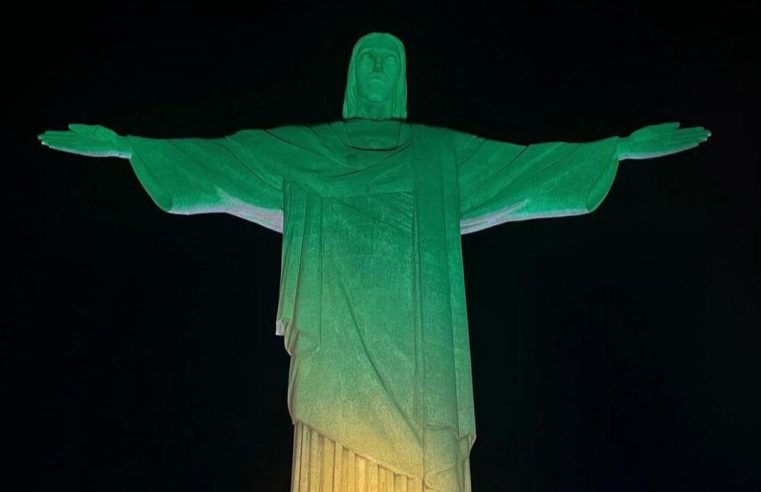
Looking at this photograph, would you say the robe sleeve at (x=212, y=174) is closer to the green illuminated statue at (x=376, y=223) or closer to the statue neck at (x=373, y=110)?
the green illuminated statue at (x=376, y=223)

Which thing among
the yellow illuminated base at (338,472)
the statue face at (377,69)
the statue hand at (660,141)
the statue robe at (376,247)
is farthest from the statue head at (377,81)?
the yellow illuminated base at (338,472)

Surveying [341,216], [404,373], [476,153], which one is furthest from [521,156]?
[404,373]

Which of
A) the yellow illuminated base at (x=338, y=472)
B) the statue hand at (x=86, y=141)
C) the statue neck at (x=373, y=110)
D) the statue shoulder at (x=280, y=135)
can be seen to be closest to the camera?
the yellow illuminated base at (x=338, y=472)

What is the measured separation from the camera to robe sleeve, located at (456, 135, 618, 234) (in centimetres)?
639

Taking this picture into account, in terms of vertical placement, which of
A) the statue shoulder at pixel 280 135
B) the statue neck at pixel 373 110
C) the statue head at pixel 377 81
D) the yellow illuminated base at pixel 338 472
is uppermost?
the statue head at pixel 377 81

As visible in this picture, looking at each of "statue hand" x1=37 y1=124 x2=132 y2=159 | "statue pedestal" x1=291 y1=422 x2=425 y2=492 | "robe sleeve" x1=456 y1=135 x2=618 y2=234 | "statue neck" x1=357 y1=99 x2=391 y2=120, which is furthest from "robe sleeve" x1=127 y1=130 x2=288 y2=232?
"statue pedestal" x1=291 y1=422 x2=425 y2=492

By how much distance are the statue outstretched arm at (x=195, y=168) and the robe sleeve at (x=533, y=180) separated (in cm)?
109

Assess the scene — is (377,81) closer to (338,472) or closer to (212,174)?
(212,174)

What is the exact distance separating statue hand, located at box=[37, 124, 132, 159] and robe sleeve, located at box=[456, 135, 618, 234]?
6.47 feet

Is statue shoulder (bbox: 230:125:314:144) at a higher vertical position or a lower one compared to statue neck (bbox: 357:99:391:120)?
lower

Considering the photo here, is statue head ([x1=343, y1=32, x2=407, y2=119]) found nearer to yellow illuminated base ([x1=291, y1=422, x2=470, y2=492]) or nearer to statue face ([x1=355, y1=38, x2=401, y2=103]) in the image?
statue face ([x1=355, y1=38, x2=401, y2=103])

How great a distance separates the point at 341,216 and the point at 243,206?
25.1 inches

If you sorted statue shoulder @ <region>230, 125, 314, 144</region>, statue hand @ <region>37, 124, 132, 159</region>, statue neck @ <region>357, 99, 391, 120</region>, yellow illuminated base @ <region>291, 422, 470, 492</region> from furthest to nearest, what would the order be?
statue neck @ <region>357, 99, 391, 120</region> → statue shoulder @ <region>230, 125, 314, 144</region> → statue hand @ <region>37, 124, 132, 159</region> → yellow illuminated base @ <region>291, 422, 470, 492</region>

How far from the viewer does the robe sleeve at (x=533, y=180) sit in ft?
21.0
